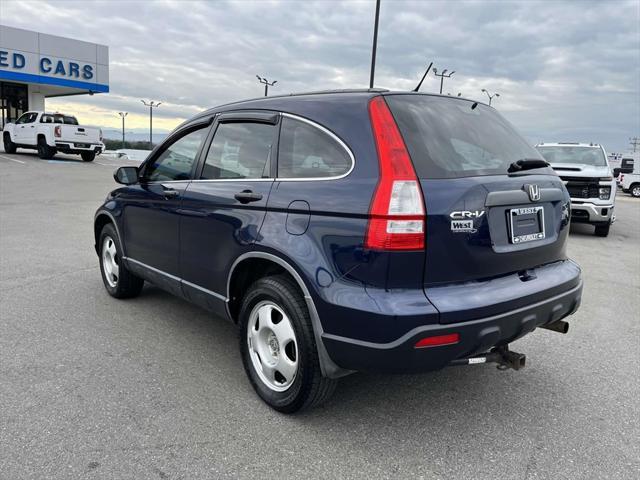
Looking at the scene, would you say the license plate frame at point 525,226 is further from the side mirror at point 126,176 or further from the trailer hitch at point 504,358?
the side mirror at point 126,176

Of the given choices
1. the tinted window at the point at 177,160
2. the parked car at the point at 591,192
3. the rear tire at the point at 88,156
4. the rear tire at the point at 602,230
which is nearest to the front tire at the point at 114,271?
the tinted window at the point at 177,160

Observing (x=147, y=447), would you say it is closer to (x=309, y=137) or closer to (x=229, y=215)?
(x=229, y=215)

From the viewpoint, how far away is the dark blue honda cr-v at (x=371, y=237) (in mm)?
2424

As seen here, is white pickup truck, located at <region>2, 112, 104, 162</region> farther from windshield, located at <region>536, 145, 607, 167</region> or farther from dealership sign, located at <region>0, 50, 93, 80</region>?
windshield, located at <region>536, 145, 607, 167</region>

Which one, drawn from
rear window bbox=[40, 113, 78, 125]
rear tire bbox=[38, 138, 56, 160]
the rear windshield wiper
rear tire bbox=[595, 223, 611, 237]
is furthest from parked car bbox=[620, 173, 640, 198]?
rear tire bbox=[38, 138, 56, 160]

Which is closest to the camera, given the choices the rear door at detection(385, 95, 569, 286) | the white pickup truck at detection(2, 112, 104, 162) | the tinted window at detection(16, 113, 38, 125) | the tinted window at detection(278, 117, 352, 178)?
the rear door at detection(385, 95, 569, 286)

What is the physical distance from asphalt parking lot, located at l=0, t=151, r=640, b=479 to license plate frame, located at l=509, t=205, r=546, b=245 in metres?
1.06

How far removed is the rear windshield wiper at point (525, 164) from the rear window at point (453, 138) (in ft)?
0.12

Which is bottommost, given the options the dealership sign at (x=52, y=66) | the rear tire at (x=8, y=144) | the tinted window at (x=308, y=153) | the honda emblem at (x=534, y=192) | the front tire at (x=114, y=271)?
the front tire at (x=114, y=271)

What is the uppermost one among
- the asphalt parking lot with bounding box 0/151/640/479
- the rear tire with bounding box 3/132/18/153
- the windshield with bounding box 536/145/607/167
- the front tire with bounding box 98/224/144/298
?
the windshield with bounding box 536/145/607/167

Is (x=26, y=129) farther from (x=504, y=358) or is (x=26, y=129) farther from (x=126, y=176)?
(x=504, y=358)

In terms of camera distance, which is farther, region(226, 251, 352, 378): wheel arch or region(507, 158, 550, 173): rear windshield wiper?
region(507, 158, 550, 173): rear windshield wiper

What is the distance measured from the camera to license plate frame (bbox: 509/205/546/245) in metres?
2.76

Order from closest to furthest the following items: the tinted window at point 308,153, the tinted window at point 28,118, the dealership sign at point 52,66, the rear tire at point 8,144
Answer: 1. the tinted window at point 308,153
2. the tinted window at point 28,118
3. the rear tire at point 8,144
4. the dealership sign at point 52,66
